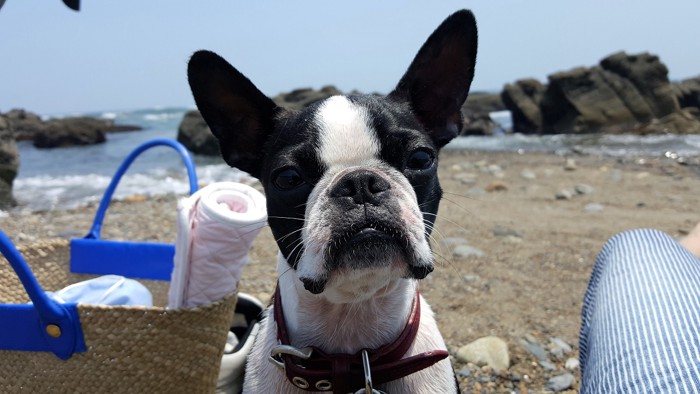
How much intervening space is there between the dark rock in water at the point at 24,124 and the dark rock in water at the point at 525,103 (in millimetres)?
23912

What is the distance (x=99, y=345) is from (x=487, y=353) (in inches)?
82.1

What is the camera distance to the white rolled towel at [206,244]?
2363 millimetres

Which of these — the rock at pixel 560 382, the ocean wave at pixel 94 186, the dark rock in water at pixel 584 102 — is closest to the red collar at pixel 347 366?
the rock at pixel 560 382

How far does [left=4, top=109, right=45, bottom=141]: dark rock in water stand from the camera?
102 ft

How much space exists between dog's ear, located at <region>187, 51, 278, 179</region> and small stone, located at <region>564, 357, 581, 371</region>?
207cm

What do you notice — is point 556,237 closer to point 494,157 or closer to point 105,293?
point 105,293

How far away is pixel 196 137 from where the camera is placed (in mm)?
18688

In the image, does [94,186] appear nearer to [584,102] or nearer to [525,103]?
[584,102]

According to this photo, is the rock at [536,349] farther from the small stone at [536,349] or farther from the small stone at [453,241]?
the small stone at [453,241]

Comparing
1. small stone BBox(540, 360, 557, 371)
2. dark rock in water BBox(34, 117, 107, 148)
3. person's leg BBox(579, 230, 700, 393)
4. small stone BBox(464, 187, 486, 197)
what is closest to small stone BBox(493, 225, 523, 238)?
small stone BBox(464, 187, 486, 197)

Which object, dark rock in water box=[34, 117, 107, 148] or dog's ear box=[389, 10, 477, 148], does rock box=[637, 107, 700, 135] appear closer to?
dog's ear box=[389, 10, 477, 148]

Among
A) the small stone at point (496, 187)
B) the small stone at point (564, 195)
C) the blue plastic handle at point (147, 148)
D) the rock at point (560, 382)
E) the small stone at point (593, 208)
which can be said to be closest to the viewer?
the blue plastic handle at point (147, 148)

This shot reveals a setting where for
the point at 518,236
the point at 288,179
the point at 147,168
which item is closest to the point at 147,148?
the point at 288,179

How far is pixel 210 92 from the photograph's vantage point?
7.30 feet
